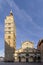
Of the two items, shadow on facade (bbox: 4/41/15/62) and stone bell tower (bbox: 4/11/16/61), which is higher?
stone bell tower (bbox: 4/11/16/61)

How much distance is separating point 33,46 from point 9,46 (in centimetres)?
1919

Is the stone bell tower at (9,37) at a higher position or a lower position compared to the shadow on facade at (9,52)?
higher

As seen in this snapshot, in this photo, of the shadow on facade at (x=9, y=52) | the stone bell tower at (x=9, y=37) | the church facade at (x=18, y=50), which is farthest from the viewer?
the stone bell tower at (x=9, y=37)

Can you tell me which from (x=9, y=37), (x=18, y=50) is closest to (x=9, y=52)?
(x=18, y=50)

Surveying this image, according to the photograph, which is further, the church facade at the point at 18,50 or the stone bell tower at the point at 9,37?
the stone bell tower at the point at 9,37

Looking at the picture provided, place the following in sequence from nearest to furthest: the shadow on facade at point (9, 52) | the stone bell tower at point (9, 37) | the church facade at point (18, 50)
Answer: the church facade at point (18, 50), the shadow on facade at point (9, 52), the stone bell tower at point (9, 37)

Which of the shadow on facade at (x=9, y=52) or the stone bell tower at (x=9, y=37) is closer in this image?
the shadow on facade at (x=9, y=52)

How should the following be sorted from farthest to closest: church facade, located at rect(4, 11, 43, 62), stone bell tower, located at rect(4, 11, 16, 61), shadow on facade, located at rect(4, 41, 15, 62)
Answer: stone bell tower, located at rect(4, 11, 16, 61)
shadow on facade, located at rect(4, 41, 15, 62)
church facade, located at rect(4, 11, 43, 62)

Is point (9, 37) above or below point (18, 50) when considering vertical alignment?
above

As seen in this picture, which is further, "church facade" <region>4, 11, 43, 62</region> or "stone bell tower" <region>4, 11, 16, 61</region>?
"stone bell tower" <region>4, 11, 16, 61</region>

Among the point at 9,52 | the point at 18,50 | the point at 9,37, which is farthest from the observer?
the point at 9,37

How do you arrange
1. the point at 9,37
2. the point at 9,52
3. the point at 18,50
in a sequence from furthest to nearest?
the point at 9,37 → the point at 9,52 → the point at 18,50

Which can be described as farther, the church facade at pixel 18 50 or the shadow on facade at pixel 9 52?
the shadow on facade at pixel 9 52

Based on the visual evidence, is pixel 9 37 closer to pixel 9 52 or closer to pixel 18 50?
pixel 9 52
